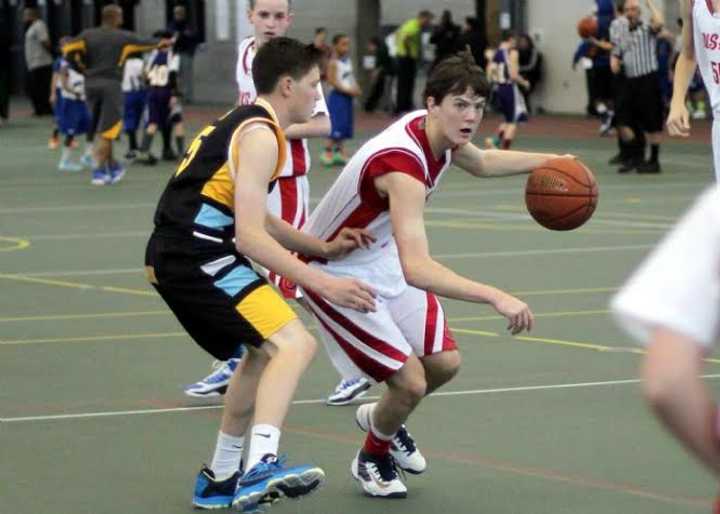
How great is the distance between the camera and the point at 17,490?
7230mm

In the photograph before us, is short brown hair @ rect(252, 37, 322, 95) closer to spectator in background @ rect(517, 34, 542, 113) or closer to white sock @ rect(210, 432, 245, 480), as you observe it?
white sock @ rect(210, 432, 245, 480)

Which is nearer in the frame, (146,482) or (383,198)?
(383,198)

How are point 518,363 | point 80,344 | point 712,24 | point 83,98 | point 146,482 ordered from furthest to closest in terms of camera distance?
1. point 83,98
2. point 80,344
3. point 518,363
4. point 712,24
5. point 146,482

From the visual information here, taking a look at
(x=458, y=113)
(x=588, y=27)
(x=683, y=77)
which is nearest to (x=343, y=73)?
(x=588, y=27)

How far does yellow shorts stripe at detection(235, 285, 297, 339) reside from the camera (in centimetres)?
656

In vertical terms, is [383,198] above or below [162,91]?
above

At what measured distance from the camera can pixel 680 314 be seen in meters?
2.79

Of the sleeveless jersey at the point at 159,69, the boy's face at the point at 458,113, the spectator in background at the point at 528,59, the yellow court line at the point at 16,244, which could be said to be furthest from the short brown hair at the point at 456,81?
the spectator in background at the point at 528,59

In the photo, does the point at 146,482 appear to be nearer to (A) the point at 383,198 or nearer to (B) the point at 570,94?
(A) the point at 383,198

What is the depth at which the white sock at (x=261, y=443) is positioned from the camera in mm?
6359

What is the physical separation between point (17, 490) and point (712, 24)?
4270 mm

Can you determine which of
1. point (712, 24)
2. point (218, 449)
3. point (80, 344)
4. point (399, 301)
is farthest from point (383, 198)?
point (80, 344)

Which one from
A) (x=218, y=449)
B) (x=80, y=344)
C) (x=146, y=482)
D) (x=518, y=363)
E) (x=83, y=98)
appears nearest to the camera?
(x=218, y=449)

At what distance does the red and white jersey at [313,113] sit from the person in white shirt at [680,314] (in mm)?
6239
